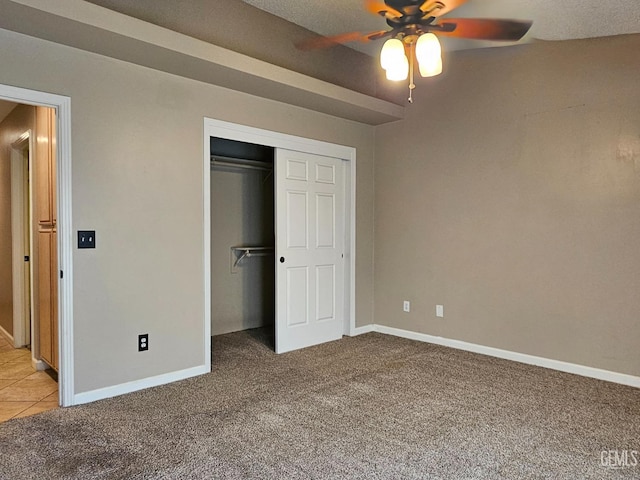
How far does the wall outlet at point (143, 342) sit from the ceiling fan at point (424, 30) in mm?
2494

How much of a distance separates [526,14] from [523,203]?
5.24 feet

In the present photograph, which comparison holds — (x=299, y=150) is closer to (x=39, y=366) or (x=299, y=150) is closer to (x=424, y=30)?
(x=424, y=30)

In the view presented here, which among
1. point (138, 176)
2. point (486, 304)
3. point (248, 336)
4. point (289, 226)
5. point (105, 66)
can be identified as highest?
point (105, 66)

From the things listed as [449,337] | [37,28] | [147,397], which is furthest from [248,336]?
[37,28]

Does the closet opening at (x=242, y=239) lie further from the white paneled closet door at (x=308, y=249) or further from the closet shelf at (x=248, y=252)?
the white paneled closet door at (x=308, y=249)

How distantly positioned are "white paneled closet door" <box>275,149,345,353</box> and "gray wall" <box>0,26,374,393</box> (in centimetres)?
84

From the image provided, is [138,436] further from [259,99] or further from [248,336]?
[259,99]

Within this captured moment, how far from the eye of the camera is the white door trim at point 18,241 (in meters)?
4.56

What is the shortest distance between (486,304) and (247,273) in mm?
2762

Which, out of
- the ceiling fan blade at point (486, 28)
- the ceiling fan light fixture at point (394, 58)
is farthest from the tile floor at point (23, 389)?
the ceiling fan blade at point (486, 28)

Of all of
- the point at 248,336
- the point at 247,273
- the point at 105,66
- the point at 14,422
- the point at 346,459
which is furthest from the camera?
the point at 247,273

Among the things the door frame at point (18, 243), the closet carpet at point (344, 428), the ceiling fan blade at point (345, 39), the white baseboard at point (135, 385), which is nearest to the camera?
the closet carpet at point (344, 428)

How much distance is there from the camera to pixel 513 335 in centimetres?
404

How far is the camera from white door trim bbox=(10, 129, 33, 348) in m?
4.56
